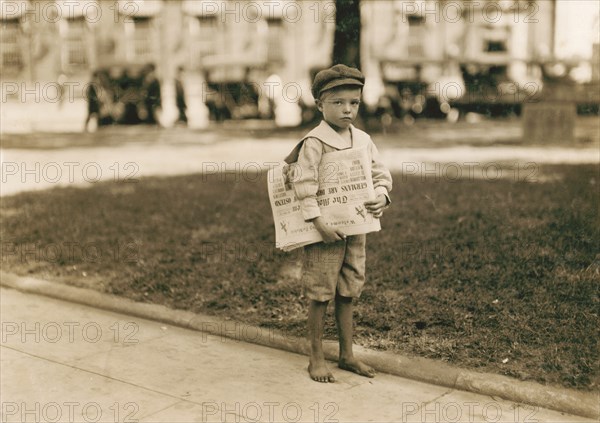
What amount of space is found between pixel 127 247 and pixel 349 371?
3348mm

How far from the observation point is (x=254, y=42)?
102 feet

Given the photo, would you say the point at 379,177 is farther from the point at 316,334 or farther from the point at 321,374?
the point at 321,374

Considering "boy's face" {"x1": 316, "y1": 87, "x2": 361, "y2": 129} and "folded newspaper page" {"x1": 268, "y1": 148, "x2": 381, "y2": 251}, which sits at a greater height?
"boy's face" {"x1": 316, "y1": 87, "x2": 361, "y2": 129}

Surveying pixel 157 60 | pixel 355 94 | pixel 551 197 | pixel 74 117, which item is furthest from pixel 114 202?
pixel 157 60

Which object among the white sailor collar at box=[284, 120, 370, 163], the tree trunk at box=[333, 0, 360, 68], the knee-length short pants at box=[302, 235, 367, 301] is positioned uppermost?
the tree trunk at box=[333, 0, 360, 68]

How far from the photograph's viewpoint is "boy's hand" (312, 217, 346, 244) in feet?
14.4

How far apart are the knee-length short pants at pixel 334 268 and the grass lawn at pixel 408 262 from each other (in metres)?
0.61

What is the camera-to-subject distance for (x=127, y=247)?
7461mm

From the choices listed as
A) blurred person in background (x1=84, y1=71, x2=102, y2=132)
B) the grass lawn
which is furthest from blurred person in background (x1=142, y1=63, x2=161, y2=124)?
the grass lawn

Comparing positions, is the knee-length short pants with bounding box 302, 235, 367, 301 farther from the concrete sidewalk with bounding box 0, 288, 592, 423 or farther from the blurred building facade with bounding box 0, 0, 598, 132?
the blurred building facade with bounding box 0, 0, 598, 132

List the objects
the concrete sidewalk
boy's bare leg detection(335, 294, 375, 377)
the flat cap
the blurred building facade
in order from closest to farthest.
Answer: the concrete sidewalk < the flat cap < boy's bare leg detection(335, 294, 375, 377) < the blurred building facade

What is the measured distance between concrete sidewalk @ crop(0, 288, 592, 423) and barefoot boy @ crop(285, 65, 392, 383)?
8.1 inches

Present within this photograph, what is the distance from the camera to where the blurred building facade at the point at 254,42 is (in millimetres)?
28688

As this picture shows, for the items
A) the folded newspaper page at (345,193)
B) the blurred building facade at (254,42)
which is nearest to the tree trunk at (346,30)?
the folded newspaper page at (345,193)
